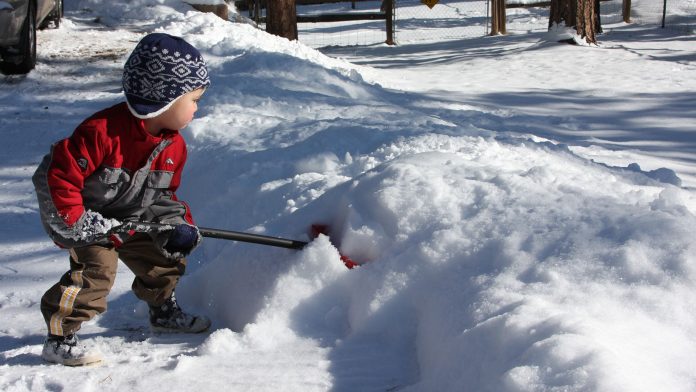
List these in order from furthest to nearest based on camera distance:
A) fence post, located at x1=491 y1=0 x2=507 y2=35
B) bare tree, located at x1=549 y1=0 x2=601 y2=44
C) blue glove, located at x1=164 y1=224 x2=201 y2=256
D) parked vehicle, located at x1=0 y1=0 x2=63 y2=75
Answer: fence post, located at x1=491 y1=0 x2=507 y2=35
bare tree, located at x1=549 y1=0 x2=601 y2=44
parked vehicle, located at x1=0 y1=0 x2=63 y2=75
blue glove, located at x1=164 y1=224 x2=201 y2=256

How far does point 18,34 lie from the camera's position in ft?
25.0

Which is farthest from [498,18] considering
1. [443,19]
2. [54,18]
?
[54,18]

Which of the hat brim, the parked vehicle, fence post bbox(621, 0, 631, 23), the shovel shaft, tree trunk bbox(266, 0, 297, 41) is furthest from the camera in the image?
fence post bbox(621, 0, 631, 23)

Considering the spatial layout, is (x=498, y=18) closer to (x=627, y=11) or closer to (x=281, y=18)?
(x=627, y=11)

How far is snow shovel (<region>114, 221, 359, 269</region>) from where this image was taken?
2887 mm

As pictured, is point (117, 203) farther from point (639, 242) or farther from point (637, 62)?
point (637, 62)

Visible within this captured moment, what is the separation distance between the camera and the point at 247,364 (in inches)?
110

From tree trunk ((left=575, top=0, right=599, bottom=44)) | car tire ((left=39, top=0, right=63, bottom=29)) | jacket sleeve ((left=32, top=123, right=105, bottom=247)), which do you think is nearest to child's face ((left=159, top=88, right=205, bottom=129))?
jacket sleeve ((left=32, top=123, right=105, bottom=247))

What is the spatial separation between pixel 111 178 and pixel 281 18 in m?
9.53

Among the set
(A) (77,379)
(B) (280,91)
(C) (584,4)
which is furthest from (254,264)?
(C) (584,4)

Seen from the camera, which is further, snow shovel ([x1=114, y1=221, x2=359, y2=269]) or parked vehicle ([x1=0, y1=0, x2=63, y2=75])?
parked vehicle ([x1=0, y1=0, x2=63, y2=75])

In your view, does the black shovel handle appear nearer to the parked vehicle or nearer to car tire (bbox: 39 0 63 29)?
the parked vehicle

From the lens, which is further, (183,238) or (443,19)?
(443,19)

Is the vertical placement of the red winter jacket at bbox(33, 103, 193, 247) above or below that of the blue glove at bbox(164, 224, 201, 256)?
above
